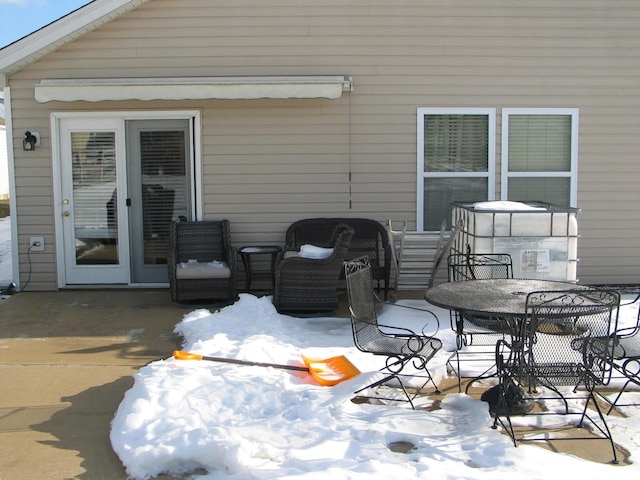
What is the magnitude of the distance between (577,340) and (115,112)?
18.9 ft

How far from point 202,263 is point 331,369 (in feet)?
9.77

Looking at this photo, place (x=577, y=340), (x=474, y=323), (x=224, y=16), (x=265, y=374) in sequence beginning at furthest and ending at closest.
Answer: (x=224, y=16) → (x=474, y=323) → (x=265, y=374) → (x=577, y=340)

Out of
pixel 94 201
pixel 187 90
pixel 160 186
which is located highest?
pixel 187 90

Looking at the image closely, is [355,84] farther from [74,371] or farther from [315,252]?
[74,371]

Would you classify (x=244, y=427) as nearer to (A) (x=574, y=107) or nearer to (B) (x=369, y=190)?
(B) (x=369, y=190)

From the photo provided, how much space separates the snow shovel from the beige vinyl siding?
10.5ft

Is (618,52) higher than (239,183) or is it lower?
higher

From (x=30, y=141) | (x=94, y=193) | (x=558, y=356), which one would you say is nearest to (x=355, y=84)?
(x=94, y=193)

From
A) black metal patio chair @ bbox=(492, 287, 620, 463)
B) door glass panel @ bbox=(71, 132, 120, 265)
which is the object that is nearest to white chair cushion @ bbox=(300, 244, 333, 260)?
door glass panel @ bbox=(71, 132, 120, 265)

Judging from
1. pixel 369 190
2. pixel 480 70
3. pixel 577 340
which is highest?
pixel 480 70

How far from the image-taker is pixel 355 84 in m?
7.87

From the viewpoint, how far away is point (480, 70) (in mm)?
7883

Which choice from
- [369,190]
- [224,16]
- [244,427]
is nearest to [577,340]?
[244,427]

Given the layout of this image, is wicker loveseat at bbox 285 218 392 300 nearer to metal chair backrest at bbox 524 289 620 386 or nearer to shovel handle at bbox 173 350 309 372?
shovel handle at bbox 173 350 309 372
